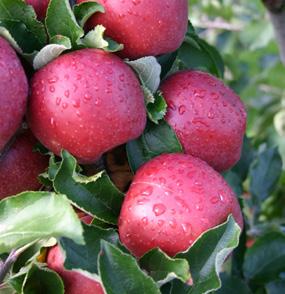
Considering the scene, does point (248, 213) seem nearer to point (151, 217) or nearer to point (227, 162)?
point (227, 162)

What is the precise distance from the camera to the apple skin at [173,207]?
71 centimetres

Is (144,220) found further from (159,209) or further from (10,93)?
(10,93)

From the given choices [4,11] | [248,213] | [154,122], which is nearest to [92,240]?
[154,122]

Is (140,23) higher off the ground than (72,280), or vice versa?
(140,23)

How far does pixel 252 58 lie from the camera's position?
2309 mm

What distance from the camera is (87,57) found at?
2.47 ft

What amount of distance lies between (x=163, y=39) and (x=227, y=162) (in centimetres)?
18

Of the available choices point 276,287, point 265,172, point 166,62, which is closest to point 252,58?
point 265,172

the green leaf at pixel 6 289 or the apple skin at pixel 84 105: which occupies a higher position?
the apple skin at pixel 84 105

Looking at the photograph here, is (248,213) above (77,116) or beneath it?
beneath

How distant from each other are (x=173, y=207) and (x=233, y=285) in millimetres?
447


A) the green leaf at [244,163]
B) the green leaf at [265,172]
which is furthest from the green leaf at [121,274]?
the green leaf at [265,172]

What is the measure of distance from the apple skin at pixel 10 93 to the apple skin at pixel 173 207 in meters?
0.15

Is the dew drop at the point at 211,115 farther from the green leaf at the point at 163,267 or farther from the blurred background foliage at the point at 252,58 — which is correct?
the blurred background foliage at the point at 252,58
